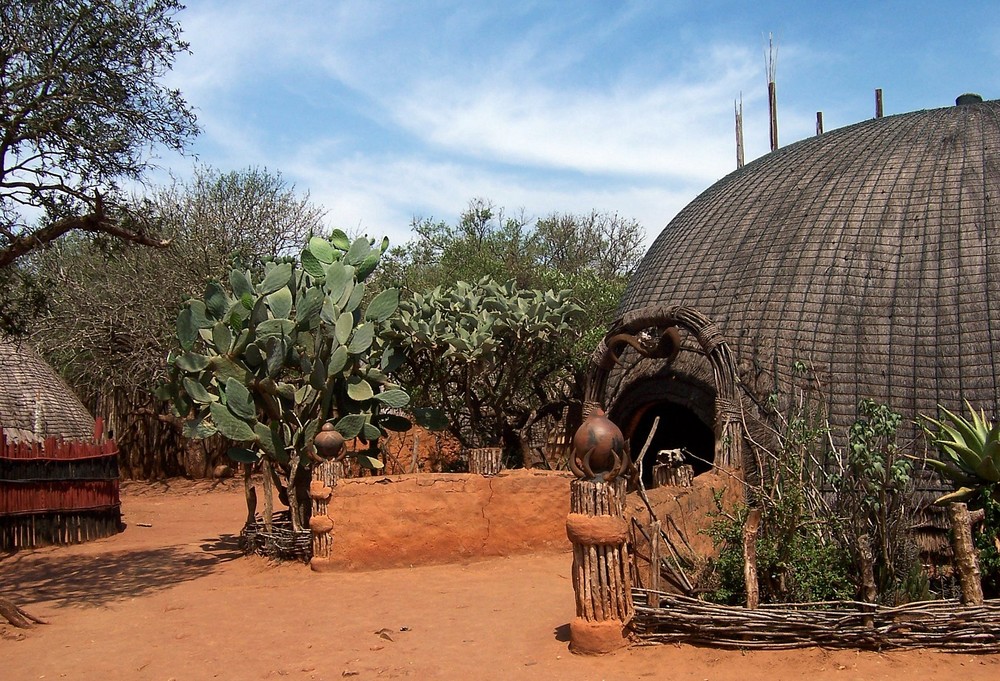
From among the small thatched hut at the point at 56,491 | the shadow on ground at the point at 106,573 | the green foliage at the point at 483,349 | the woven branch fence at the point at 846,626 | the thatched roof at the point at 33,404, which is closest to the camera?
the woven branch fence at the point at 846,626

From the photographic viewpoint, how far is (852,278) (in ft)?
31.3

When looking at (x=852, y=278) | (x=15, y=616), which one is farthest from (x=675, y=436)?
(x=15, y=616)

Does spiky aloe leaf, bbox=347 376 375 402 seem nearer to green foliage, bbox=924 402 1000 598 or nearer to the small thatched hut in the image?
the small thatched hut

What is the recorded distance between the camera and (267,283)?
988 cm

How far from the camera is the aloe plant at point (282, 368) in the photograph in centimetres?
947

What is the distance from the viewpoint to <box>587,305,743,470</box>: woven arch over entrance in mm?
9469

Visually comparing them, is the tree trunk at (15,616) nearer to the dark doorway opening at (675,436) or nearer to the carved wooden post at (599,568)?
the carved wooden post at (599,568)

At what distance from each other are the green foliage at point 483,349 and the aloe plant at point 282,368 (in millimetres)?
1495

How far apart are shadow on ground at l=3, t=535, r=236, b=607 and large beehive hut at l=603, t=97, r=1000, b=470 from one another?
17.1 feet

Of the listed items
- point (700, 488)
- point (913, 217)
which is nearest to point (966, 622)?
point (700, 488)

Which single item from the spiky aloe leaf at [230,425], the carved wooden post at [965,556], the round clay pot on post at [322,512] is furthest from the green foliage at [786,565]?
the spiky aloe leaf at [230,425]

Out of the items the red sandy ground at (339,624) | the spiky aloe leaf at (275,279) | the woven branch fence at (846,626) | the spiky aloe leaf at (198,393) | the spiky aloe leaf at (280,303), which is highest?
the spiky aloe leaf at (275,279)

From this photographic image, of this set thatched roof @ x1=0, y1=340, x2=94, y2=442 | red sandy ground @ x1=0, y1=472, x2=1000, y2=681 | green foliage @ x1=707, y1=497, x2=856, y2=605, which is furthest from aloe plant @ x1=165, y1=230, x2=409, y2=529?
thatched roof @ x1=0, y1=340, x2=94, y2=442

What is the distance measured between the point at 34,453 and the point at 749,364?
8.37 meters
